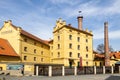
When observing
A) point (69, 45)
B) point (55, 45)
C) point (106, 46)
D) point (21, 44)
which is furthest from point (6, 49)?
point (106, 46)

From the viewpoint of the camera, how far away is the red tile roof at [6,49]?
146 feet

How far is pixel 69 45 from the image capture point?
60156 mm

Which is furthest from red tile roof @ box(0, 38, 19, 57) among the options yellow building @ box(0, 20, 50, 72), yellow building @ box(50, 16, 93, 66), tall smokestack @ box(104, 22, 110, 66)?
tall smokestack @ box(104, 22, 110, 66)

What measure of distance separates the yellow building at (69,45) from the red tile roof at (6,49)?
15.9 m

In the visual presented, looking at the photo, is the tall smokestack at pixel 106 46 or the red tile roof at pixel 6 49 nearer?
the red tile roof at pixel 6 49

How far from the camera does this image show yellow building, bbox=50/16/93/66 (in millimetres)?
58844

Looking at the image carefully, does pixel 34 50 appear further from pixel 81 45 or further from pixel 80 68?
pixel 80 68

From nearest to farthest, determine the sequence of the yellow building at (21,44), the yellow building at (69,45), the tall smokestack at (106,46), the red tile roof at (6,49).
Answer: the red tile roof at (6,49)
the yellow building at (21,44)
the yellow building at (69,45)
the tall smokestack at (106,46)

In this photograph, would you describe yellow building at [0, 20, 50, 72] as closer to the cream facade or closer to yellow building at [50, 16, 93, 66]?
the cream facade

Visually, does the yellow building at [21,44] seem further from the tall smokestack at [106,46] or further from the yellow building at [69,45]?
the tall smokestack at [106,46]

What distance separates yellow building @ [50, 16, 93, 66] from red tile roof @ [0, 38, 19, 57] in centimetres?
1587

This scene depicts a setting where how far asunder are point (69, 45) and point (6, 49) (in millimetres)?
20021

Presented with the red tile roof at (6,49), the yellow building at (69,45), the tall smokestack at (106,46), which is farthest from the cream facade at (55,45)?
the tall smokestack at (106,46)

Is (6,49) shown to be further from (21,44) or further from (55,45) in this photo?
(55,45)
